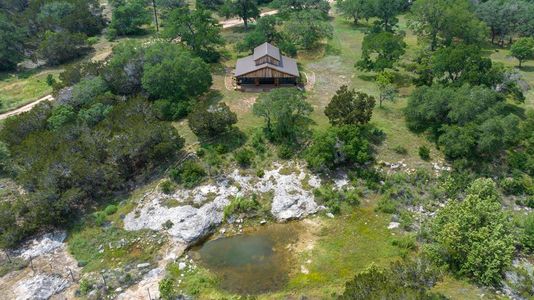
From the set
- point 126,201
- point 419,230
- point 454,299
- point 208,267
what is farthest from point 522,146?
point 126,201

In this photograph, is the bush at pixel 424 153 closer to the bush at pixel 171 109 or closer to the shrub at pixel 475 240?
the shrub at pixel 475 240

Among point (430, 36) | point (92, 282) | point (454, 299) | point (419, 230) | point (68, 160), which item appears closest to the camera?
point (454, 299)

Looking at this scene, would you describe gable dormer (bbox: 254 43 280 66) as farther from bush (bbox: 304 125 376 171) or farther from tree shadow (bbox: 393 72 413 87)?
bush (bbox: 304 125 376 171)

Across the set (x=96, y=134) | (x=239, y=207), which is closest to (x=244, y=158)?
(x=239, y=207)

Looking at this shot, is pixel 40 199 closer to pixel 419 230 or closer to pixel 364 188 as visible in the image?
pixel 364 188

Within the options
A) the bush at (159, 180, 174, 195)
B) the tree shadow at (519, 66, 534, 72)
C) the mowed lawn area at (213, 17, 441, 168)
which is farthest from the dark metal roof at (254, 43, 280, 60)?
the tree shadow at (519, 66, 534, 72)

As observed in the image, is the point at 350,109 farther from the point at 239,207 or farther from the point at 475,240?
the point at 475,240
